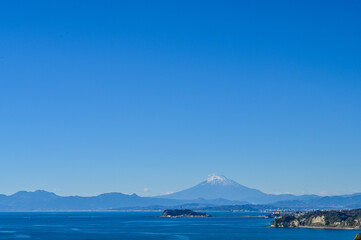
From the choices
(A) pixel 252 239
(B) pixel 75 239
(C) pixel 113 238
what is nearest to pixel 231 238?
(A) pixel 252 239

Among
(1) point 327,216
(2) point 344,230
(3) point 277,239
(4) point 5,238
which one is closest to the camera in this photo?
(3) point 277,239

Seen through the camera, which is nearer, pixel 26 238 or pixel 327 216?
pixel 26 238

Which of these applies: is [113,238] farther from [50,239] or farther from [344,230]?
[344,230]

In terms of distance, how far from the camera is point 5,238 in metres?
123

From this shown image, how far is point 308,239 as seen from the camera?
385 ft

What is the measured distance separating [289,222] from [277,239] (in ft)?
167

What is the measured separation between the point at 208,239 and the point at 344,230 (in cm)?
4737

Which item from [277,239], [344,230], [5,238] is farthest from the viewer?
[344,230]

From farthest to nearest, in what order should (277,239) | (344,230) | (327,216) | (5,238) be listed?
(327,216), (344,230), (5,238), (277,239)

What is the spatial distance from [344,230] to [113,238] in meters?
64.8

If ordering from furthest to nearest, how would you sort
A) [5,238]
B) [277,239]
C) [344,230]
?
[344,230] < [5,238] < [277,239]

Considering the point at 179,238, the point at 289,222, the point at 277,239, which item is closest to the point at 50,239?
the point at 179,238

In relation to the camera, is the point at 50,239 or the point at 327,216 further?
the point at 327,216

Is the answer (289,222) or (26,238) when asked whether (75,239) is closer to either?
(26,238)
